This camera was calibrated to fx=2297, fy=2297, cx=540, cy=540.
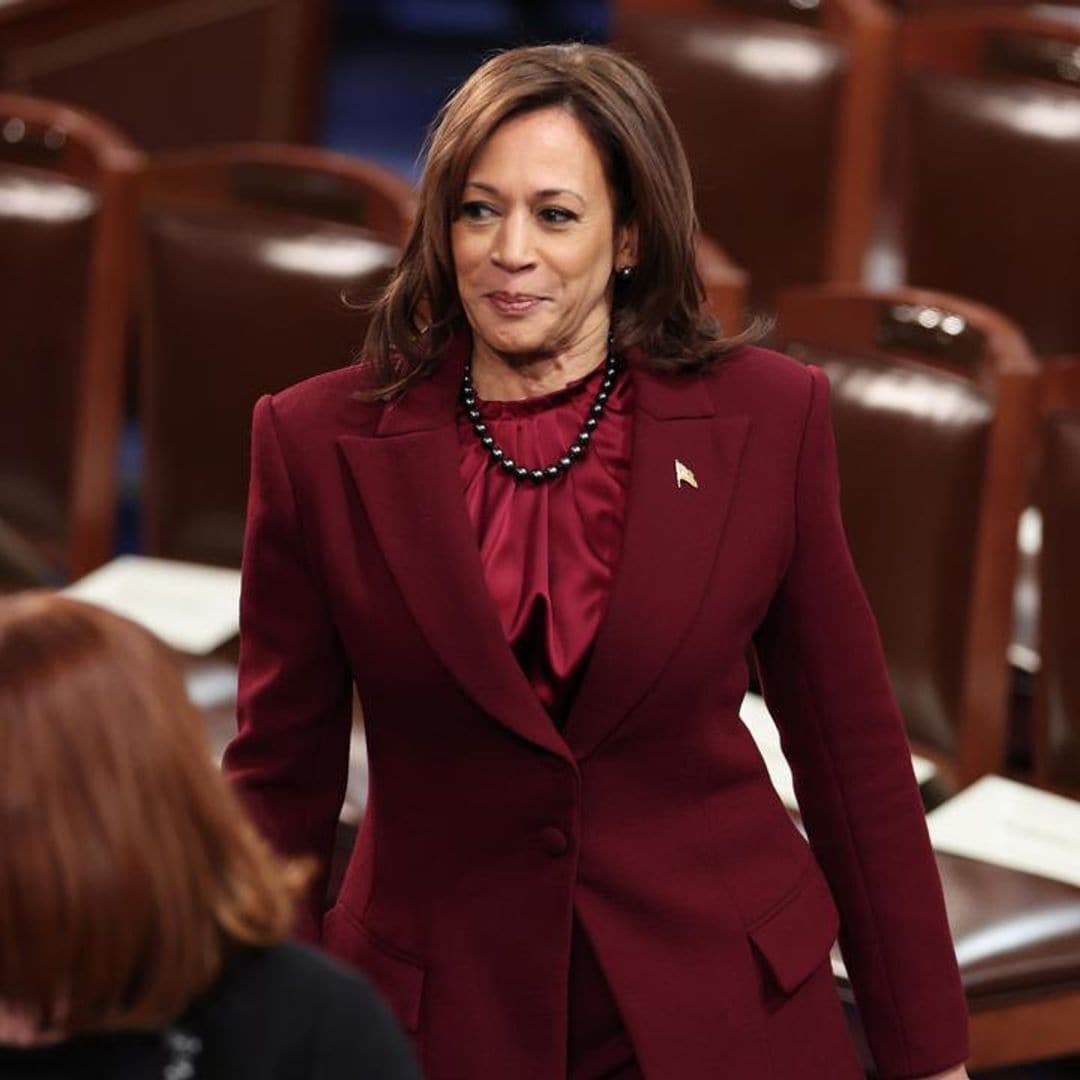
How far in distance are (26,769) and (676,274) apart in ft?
2.25

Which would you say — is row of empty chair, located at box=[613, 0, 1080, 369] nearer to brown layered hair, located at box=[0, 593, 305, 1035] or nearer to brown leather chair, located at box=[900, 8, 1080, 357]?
brown leather chair, located at box=[900, 8, 1080, 357]

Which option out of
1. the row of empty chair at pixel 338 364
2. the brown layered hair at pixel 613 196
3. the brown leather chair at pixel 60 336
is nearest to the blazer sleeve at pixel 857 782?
the brown layered hair at pixel 613 196

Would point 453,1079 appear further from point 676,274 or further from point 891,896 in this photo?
point 676,274

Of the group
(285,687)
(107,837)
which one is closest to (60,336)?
(285,687)

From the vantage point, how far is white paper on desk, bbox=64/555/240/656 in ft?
8.75

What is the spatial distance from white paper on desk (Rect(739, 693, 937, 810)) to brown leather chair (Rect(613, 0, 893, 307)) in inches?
46.6

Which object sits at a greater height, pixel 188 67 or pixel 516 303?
pixel 516 303

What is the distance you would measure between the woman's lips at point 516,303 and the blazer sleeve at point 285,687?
18cm

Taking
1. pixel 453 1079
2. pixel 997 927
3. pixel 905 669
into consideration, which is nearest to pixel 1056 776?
pixel 905 669

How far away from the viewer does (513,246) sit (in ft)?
4.86

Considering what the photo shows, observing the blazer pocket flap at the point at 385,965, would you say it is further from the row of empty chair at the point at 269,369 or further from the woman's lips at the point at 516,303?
the row of empty chair at the point at 269,369

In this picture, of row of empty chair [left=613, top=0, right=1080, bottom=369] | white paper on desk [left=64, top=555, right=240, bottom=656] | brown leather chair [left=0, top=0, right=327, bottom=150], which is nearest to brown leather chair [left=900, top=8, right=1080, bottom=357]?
row of empty chair [left=613, top=0, right=1080, bottom=369]

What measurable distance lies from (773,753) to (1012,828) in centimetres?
25

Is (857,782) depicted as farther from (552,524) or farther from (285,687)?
(285,687)
